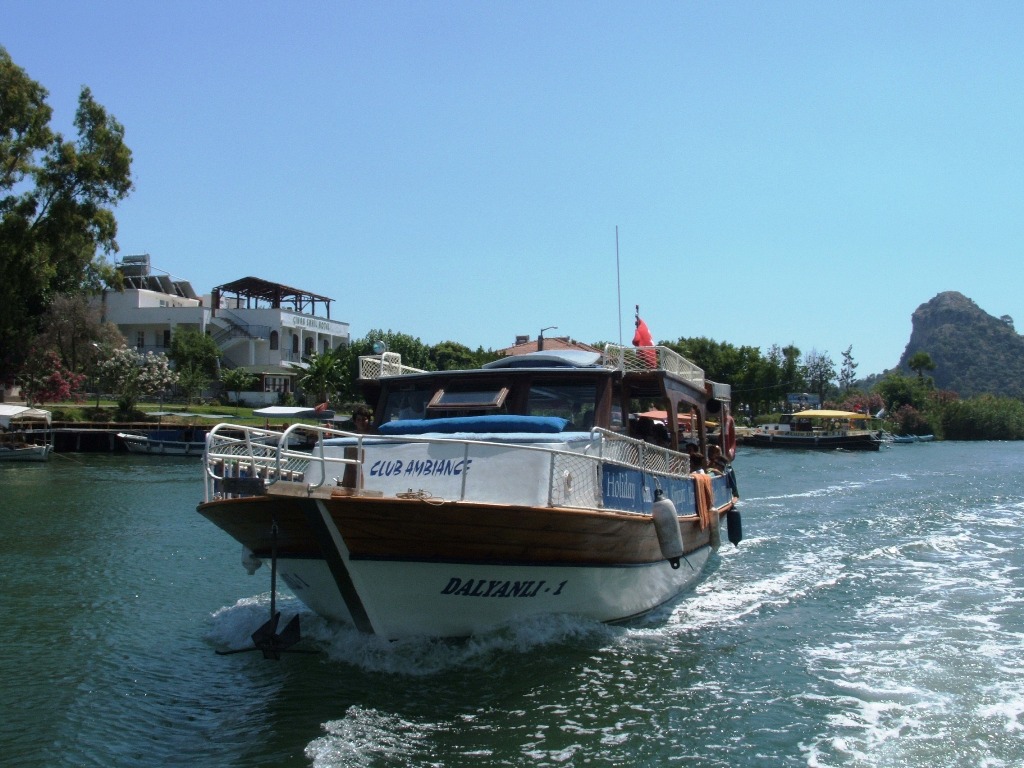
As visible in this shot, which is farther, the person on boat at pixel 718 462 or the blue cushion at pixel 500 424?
the person on boat at pixel 718 462

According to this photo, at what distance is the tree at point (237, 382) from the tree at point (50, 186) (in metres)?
22.9

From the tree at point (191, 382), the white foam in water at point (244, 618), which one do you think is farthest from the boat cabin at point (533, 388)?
the tree at point (191, 382)

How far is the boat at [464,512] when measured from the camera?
7.89 m

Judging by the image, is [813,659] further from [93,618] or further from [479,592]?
[93,618]

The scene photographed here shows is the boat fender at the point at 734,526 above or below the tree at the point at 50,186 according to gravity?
below

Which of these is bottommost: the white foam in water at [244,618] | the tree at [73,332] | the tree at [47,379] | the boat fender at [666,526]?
the white foam in water at [244,618]

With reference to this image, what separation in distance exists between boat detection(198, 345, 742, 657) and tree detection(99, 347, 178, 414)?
42.0 metres

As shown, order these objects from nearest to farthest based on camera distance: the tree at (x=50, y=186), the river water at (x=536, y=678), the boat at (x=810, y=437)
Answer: the river water at (x=536, y=678) < the tree at (x=50, y=186) < the boat at (x=810, y=437)

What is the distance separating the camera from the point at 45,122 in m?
35.9

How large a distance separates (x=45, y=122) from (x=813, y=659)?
3632cm

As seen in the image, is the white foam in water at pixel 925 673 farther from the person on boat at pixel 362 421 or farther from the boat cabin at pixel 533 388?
the person on boat at pixel 362 421

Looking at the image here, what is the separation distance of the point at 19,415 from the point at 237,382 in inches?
790

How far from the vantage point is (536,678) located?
8594mm

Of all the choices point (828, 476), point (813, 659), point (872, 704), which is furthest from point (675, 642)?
point (828, 476)
